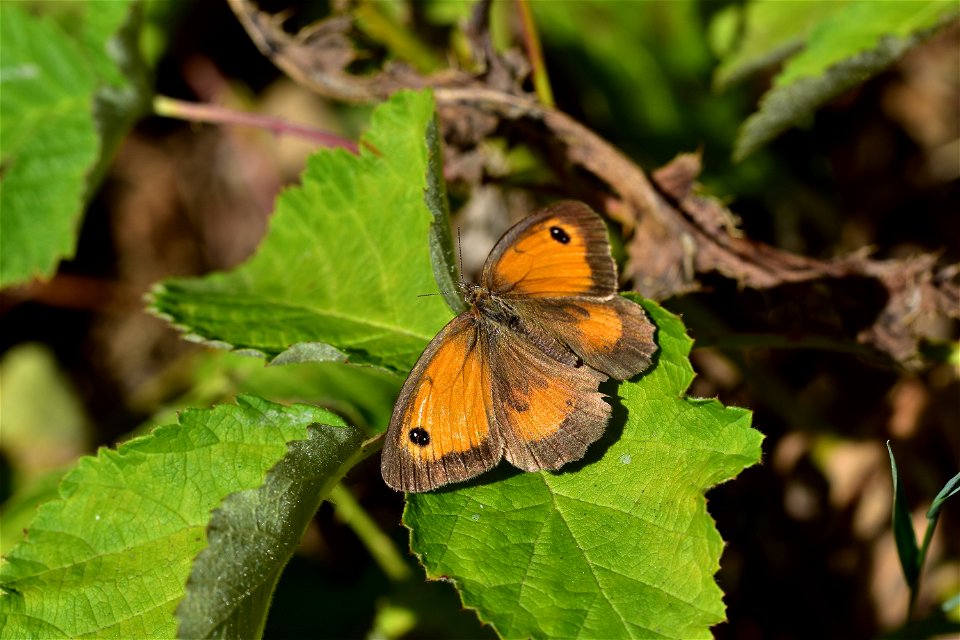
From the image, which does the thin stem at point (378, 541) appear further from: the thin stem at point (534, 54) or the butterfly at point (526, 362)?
the thin stem at point (534, 54)

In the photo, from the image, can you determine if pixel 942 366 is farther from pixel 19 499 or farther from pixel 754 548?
pixel 19 499

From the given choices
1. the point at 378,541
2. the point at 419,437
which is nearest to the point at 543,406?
the point at 419,437

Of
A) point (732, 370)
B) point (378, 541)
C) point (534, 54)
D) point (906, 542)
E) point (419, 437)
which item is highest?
point (534, 54)

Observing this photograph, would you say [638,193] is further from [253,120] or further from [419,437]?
[253,120]

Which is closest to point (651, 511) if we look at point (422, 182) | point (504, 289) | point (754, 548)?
point (504, 289)

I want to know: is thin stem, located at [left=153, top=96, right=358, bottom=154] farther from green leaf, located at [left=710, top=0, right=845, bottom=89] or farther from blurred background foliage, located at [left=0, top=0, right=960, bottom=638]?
green leaf, located at [left=710, top=0, right=845, bottom=89]

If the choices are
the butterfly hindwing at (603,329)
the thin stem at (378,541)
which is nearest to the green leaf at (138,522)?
the butterfly hindwing at (603,329)

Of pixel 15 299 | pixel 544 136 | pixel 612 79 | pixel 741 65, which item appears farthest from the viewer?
pixel 15 299
